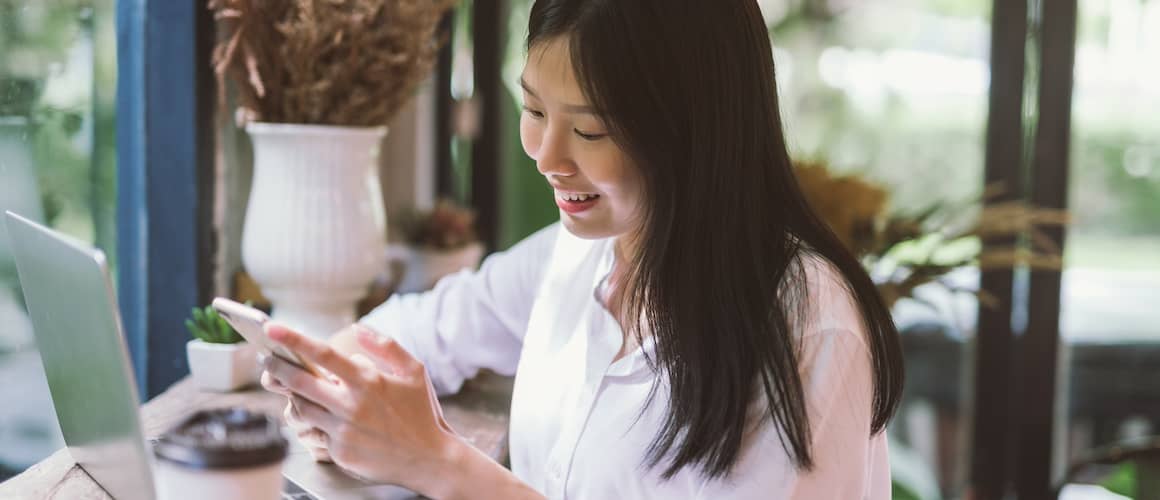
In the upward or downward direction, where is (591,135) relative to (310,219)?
upward

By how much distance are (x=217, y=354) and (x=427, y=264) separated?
1007mm

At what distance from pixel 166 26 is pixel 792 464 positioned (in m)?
1.08

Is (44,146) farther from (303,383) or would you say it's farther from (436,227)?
(436,227)

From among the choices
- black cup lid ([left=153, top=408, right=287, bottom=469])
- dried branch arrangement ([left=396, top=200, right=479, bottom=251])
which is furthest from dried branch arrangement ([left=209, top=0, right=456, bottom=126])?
dried branch arrangement ([left=396, top=200, right=479, bottom=251])

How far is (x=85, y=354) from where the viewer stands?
2.70 ft

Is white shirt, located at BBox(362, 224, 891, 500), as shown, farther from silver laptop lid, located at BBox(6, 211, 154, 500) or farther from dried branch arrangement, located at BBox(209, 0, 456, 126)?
silver laptop lid, located at BBox(6, 211, 154, 500)

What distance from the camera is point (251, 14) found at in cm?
144

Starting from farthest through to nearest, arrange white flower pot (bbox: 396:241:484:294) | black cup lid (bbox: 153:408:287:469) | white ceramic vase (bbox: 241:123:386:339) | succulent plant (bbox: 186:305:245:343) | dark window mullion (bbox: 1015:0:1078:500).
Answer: dark window mullion (bbox: 1015:0:1078:500) → white flower pot (bbox: 396:241:484:294) → white ceramic vase (bbox: 241:123:386:339) → succulent plant (bbox: 186:305:245:343) → black cup lid (bbox: 153:408:287:469)

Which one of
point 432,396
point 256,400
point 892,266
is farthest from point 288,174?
point 892,266

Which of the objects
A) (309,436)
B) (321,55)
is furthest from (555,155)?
(321,55)

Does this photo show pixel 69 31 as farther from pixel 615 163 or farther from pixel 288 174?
pixel 615 163

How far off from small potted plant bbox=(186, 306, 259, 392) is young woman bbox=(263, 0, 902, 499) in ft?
0.98

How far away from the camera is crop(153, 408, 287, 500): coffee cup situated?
701mm

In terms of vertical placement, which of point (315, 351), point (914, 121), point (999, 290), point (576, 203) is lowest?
point (999, 290)
